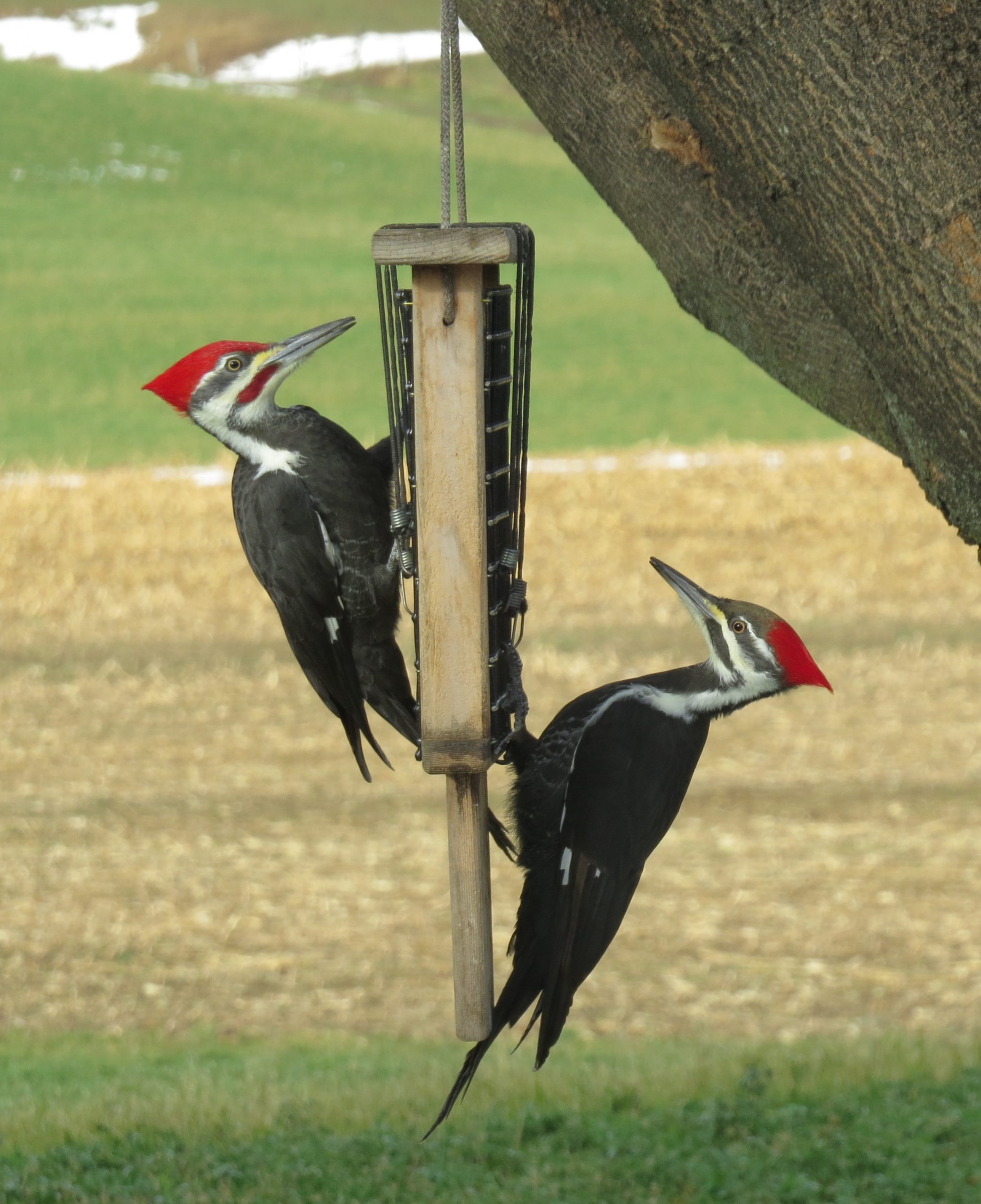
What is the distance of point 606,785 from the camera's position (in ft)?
9.12

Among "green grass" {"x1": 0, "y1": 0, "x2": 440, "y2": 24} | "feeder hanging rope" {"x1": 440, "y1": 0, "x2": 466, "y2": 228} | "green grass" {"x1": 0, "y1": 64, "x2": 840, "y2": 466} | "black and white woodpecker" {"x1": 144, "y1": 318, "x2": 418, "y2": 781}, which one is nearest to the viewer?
"feeder hanging rope" {"x1": 440, "y1": 0, "x2": 466, "y2": 228}

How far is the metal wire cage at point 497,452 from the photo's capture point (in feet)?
7.82

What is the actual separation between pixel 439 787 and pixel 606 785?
18.0ft

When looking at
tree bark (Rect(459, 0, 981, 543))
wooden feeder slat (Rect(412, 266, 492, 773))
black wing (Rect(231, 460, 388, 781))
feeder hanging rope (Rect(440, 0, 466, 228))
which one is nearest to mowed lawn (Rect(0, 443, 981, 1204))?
black wing (Rect(231, 460, 388, 781))

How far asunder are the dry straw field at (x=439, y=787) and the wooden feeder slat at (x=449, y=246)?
4006 millimetres

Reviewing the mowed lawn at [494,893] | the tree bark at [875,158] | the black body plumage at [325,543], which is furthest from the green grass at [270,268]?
the tree bark at [875,158]

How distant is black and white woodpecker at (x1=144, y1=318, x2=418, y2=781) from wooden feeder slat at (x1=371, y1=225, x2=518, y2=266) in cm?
60

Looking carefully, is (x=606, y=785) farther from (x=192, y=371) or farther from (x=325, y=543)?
(x=192, y=371)

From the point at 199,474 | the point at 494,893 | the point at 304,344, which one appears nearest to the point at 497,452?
the point at 304,344

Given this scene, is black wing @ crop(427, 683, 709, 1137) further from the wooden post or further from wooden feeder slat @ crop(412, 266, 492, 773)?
wooden feeder slat @ crop(412, 266, 492, 773)

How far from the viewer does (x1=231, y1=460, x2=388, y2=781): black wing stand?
279 centimetres

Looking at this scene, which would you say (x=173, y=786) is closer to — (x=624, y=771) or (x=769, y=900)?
(x=769, y=900)

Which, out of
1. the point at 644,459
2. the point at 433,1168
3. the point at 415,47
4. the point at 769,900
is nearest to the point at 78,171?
the point at 415,47

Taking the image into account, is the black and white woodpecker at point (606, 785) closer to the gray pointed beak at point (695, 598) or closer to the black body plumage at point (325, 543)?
the gray pointed beak at point (695, 598)
